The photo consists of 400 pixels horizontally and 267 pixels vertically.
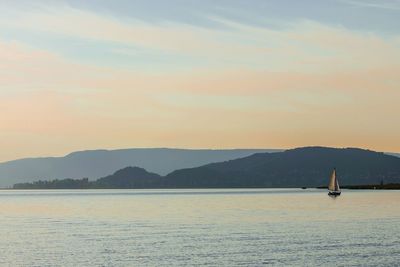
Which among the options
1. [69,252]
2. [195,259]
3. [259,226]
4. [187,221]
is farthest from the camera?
[187,221]

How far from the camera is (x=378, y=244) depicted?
304 ft

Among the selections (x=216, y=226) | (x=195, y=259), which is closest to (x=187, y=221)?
(x=216, y=226)

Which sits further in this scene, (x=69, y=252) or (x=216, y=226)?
(x=216, y=226)

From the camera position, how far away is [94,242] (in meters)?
99.4

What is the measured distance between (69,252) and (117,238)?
17.5 metres

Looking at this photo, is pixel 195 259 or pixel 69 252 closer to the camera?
pixel 195 259

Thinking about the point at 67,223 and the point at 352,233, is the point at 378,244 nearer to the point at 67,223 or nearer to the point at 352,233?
the point at 352,233

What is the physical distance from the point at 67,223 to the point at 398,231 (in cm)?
6644

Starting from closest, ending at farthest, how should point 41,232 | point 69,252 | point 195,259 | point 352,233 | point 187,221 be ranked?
1. point 195,259
2. point 69,252
3. point 352,233
4. point 41,232
5. point 187,221

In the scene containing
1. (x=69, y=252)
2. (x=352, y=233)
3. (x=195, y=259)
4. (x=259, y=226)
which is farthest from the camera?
(x=259, y=226)

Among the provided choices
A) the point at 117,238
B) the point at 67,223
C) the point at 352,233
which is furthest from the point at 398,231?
the point at 67,223

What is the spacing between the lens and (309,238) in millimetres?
101125

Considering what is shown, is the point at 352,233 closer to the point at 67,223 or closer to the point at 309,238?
the point at 309,238

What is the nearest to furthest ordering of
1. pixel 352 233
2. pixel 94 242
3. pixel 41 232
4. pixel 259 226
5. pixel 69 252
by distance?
pixel 69 252 < pixel 94 242 < pixel 352 233 < pixel 41 232 < pixel 259 226
